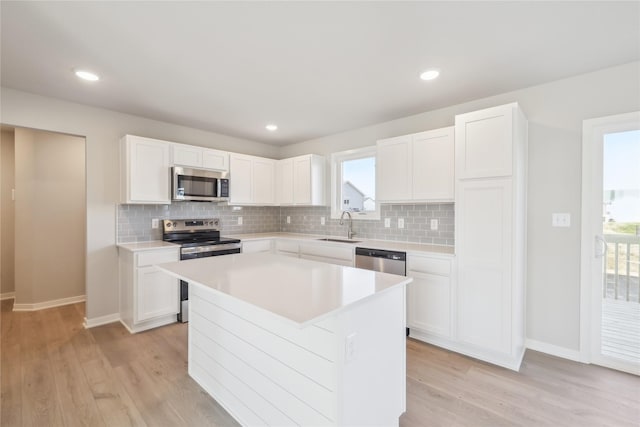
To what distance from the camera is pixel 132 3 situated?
1.65m

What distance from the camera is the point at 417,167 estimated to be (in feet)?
10.5

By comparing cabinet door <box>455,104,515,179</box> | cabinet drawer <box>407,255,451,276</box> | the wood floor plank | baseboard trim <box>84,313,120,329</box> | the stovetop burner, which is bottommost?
the wood floor plank

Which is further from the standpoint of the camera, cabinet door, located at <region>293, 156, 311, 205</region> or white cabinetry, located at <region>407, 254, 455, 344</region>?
cabinet door, located at <region>293, 156, 311, 205</region>

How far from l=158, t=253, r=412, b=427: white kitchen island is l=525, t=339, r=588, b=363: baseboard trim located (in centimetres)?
179

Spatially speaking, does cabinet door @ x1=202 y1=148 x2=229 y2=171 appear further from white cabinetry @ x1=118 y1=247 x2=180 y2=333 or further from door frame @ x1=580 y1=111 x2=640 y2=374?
door frame @ x1=580 y1=111 x2=640 y2=374

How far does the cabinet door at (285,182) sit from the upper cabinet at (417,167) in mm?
1659

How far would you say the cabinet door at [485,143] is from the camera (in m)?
2.42

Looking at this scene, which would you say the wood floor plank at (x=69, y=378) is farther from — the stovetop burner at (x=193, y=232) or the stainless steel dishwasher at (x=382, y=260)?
the stainless steel dishwasher at (x=382, y=260)

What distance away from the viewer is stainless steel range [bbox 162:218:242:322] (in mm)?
3443

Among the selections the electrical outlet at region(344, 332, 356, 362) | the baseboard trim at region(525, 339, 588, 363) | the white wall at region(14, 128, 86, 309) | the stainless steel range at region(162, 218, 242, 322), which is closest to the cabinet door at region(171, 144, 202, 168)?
the stainless steel range at region(162, 218, 242, 322)

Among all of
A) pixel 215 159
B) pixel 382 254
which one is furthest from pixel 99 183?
pixel 382 254

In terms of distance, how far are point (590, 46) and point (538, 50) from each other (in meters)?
0.35

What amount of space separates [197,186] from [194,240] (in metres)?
0.71

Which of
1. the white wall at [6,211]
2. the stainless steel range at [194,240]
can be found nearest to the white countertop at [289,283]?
the stainless steel range at [194,240]
